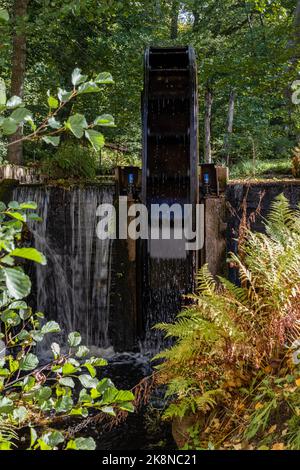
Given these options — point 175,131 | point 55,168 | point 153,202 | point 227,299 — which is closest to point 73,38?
point 55,168

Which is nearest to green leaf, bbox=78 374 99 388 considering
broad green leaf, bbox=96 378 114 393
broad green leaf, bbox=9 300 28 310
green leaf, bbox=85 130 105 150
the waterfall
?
broad green leaf, bbox=96 378 114 393

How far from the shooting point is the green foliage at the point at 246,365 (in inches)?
113

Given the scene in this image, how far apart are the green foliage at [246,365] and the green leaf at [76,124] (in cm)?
206

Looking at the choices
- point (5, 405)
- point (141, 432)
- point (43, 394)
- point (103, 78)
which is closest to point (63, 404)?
point (43, 394)

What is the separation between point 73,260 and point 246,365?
3909mm

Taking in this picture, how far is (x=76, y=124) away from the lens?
164 cm

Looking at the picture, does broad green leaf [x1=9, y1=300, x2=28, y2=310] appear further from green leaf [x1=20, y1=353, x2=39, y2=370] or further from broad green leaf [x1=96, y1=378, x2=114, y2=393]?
broad green leaf [x1=96, y1=378, x2=114, y2=393]

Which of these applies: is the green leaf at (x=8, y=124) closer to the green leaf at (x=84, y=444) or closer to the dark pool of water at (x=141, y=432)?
the green leaf at (x=84, y=444)

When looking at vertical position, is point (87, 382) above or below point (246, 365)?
above

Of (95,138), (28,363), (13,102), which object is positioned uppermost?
(13,102)

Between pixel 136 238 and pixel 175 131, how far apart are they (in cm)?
167

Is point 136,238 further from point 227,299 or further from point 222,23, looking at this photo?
point 222,23

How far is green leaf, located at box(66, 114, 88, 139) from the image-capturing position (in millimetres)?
1622

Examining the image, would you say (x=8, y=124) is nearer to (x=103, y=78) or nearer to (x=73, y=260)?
(x=103, y=78)
